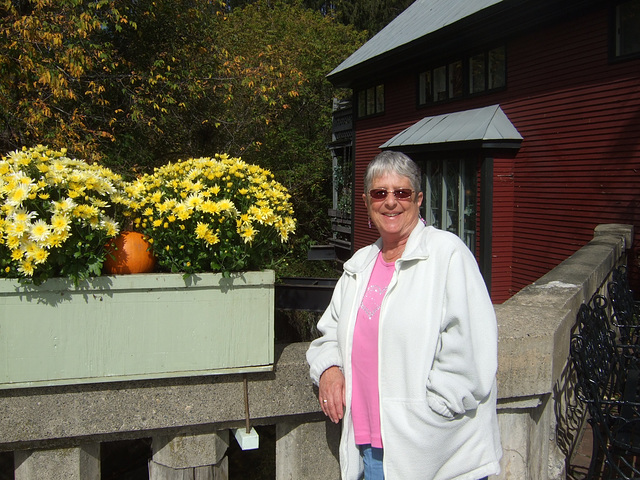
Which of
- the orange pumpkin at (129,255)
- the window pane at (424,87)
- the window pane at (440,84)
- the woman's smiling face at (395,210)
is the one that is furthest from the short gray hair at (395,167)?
the window pane at (424,87)

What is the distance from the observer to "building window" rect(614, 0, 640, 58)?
8.80m

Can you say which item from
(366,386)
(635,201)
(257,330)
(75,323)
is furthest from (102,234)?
(635,201)

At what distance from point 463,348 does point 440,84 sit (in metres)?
12.8

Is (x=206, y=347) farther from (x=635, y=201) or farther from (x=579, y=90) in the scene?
(x=579, y=90)

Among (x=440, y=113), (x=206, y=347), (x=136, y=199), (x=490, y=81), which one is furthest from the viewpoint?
(x=440, y=113)

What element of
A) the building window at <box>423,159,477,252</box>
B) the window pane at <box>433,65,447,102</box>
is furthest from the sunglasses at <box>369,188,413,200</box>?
the window pane at <box>433,65,447,102</box>

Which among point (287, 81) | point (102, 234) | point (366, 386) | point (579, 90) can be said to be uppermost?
point (287, 81)

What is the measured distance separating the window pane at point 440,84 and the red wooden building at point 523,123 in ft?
0.12

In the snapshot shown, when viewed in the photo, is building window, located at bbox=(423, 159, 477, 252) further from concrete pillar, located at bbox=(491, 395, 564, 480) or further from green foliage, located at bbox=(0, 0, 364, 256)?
concrete pillar, located at bbox=(491, 395, 564, 480)

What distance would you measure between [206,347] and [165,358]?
0.45 ft

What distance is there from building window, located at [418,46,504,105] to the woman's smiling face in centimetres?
1064

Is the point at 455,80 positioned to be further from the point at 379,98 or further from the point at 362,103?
the point at 362,103

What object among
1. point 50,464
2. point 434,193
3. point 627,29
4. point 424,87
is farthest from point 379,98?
point 50,464

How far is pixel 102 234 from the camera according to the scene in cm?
189
